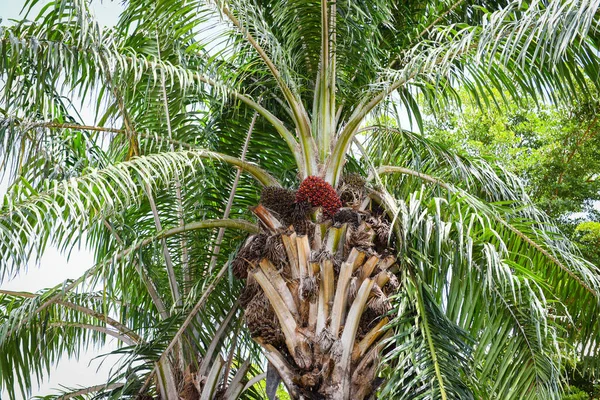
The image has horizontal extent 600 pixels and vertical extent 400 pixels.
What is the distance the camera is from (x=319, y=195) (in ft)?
19.0

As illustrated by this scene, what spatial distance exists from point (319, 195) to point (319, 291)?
74 centimetres

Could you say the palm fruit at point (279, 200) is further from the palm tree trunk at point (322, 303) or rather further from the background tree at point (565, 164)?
the background tree at point (565, 164)

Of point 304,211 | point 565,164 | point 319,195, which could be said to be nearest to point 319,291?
point 304,211

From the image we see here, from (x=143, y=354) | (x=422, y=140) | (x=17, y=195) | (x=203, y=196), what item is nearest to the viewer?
(x=17, y=195)

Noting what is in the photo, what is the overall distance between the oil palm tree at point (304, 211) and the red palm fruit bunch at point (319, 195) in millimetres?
15

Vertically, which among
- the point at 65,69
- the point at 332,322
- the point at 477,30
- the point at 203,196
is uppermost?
the point at 477,30

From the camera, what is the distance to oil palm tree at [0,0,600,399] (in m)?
5.05

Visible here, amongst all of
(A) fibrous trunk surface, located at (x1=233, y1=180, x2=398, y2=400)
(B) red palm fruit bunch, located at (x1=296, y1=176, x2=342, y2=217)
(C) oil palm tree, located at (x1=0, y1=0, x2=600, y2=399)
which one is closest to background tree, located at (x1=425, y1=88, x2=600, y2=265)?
(C) oil palm tree, located at (x1=0, y1=0, x2=600, y2=399)

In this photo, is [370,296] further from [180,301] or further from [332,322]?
[180,301]

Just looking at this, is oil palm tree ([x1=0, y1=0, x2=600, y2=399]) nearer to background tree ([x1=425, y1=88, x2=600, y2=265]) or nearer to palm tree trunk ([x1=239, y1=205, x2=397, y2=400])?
palm tree trunk ([x1=239, y1=205, x2=397, y2=400])

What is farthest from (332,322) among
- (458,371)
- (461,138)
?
(461,138)

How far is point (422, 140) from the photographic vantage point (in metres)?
6.55

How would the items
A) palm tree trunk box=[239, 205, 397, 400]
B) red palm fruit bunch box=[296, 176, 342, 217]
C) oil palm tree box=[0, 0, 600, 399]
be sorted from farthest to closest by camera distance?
red palm fruit bunch box=[296, 176, 342, 217] < palm tree trunk box=[239, 205, 397, 400] < oil palm tree box=[0, 0, 600, 399]

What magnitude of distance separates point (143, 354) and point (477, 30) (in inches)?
138
